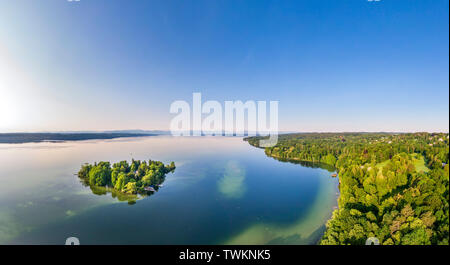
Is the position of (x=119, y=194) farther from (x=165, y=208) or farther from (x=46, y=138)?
(x=46, y=138)

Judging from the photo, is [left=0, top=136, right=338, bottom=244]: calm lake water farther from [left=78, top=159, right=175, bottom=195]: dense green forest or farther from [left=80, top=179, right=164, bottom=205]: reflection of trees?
[left=78, top=159, right=175, bottom=195]: dense green forest

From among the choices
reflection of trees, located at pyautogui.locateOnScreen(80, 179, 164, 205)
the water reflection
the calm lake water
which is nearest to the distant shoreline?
the calm lake water

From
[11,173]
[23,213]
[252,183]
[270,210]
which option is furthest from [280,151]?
[11,173]

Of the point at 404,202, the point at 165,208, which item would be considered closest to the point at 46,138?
the point at 165,208

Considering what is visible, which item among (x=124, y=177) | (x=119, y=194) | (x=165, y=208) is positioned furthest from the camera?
(x=124, y=177)

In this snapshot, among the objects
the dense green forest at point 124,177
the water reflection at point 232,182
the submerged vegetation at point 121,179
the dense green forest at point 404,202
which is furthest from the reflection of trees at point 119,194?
the dense green forest at point 404,202
